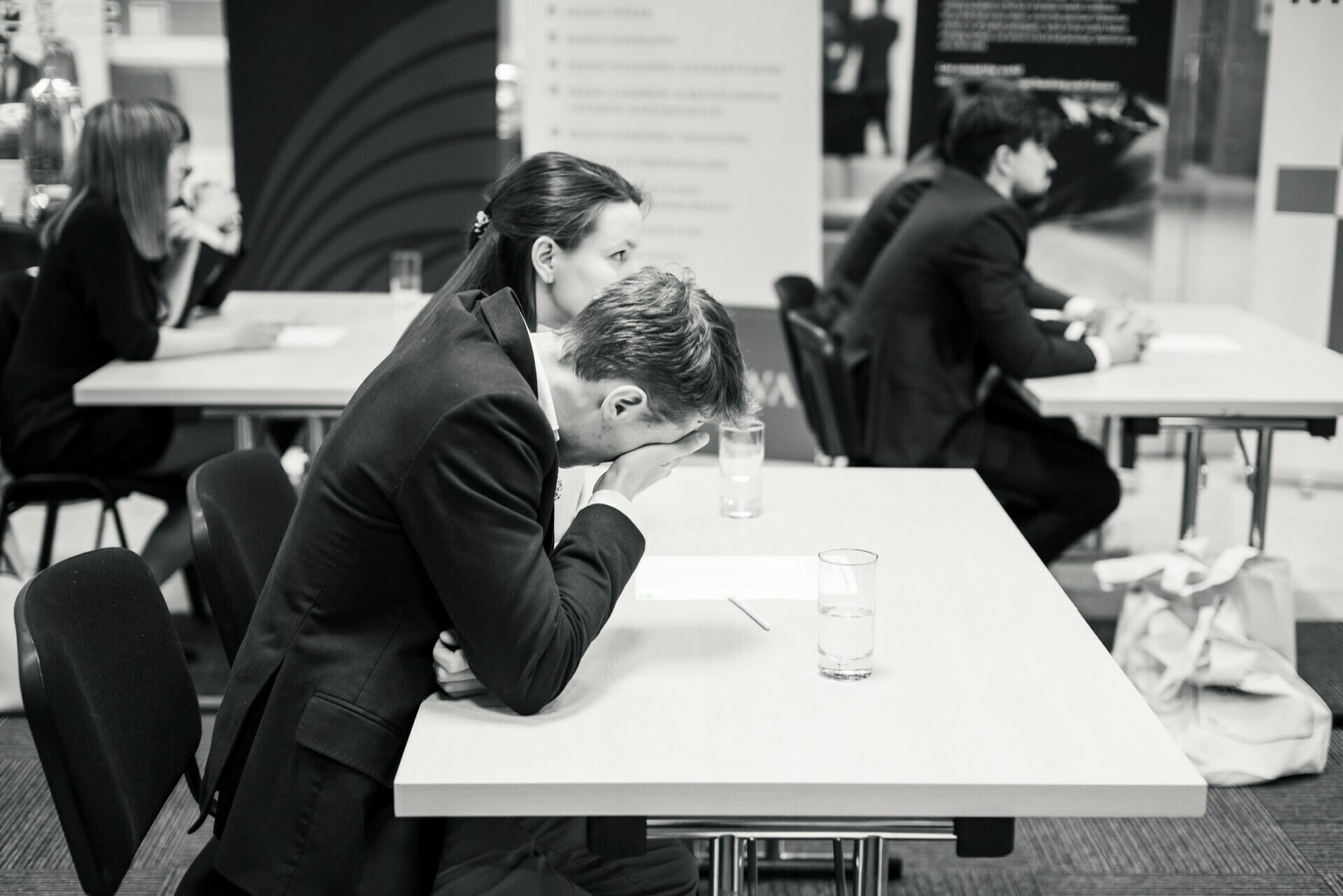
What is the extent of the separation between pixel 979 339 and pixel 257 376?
173 centimetres

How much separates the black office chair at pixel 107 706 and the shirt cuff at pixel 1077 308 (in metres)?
2.87

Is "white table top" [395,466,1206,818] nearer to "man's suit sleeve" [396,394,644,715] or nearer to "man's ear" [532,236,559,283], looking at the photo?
"man's suit sleeve" [396,394,644,715]

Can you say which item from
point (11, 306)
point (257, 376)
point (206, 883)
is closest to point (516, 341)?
point (206, 883)

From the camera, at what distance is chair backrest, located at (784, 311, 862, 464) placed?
11.7 feet

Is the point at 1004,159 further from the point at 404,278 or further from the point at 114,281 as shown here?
the point at 114,281

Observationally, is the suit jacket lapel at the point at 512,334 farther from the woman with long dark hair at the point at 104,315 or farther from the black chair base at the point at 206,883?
the woman with long dark hair at the point at 104,315

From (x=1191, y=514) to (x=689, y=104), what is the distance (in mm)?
2255

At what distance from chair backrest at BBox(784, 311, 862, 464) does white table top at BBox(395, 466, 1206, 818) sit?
1.48 meters

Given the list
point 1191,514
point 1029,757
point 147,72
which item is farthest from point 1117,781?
point 147,72

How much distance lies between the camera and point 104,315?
347 cm

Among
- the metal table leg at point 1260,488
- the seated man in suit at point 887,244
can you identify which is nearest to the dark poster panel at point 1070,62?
the seated man in suit at point 887,244

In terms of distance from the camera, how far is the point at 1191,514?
3.80 meters

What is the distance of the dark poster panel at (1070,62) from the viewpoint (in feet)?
16.5

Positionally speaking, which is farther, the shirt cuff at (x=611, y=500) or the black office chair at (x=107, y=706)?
the shirt cuff at (x=611, y=500)
